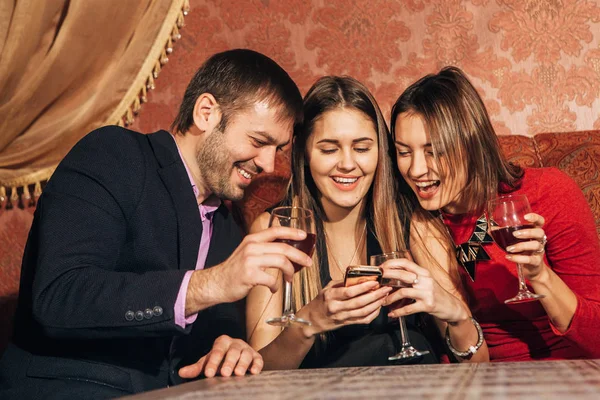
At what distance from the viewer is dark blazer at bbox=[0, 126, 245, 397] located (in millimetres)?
1607

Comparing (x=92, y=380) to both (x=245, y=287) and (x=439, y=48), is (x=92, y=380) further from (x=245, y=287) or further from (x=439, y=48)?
(x=439, y=48)

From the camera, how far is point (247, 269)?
1451 millimetres

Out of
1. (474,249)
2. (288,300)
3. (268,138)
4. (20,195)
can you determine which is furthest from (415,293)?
(20,195)

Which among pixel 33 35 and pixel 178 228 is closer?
pixel 178 228

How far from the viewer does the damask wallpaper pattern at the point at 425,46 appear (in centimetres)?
306

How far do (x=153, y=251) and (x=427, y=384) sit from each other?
120 centimetres

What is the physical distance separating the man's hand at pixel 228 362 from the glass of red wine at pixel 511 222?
0.78 meters

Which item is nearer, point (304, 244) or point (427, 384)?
point (427, 384)

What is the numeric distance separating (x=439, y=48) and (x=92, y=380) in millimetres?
2207

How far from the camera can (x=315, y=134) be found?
8.54 ft

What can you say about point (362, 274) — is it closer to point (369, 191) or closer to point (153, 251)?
point (153, 251)

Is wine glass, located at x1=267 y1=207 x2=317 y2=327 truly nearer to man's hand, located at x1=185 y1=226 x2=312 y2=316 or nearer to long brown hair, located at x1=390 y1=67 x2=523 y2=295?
man's hand, located at x1=185 y1=226 x2=312 y2=316

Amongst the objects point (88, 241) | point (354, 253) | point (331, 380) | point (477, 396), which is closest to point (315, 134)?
point (354, 253)

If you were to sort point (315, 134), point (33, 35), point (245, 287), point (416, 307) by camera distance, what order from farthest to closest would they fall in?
point (33, 35)
point (315, 134)
point (416, 307)
point (245, 287)
